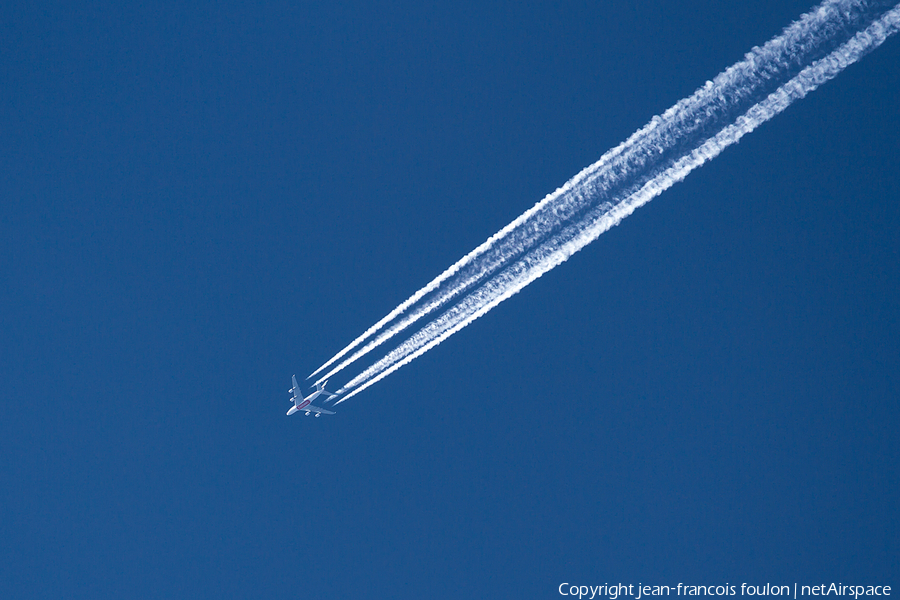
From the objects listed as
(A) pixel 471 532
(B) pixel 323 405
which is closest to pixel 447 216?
(B) pixel 323 405

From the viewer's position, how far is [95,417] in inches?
938

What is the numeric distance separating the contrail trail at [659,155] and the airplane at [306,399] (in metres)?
4.04

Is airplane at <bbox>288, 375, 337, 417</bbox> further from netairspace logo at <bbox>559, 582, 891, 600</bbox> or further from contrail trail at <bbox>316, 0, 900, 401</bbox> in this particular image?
netairspace logo at <bbox>559, 582, 891, 600</bbox>

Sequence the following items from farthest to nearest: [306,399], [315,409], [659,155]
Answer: [315,409], [306,399], [659,155]

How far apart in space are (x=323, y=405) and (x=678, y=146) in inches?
546

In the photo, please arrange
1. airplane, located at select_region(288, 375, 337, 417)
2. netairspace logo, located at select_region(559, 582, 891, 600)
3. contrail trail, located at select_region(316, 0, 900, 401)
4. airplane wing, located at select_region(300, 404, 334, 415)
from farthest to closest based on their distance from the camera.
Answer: airplane wing, located at select_region(300, 404, 334, 415) < airplane, located at select_region(288, 375, 337, 417) < netairspace logo, located at select_region(559, 582, 891, 600) < contrail trail, located at select_region(316, 0, 900, 401)

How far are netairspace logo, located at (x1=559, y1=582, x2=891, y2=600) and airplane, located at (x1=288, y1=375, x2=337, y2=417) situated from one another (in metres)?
10.2

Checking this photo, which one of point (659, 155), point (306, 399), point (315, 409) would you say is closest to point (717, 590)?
point (659, 155)

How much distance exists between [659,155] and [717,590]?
14639 mm

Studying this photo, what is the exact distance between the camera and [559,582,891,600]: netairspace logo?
21156 mm

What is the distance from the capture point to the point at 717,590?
70.3ft

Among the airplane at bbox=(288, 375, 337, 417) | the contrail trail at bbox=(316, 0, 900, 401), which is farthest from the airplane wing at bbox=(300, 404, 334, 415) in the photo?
the contrail trail at bbox=(316, 0, 900, 401)

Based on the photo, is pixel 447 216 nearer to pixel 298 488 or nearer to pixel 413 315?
pixel 413 315

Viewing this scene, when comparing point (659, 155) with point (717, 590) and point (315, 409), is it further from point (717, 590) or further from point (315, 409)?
point (717, 590)
